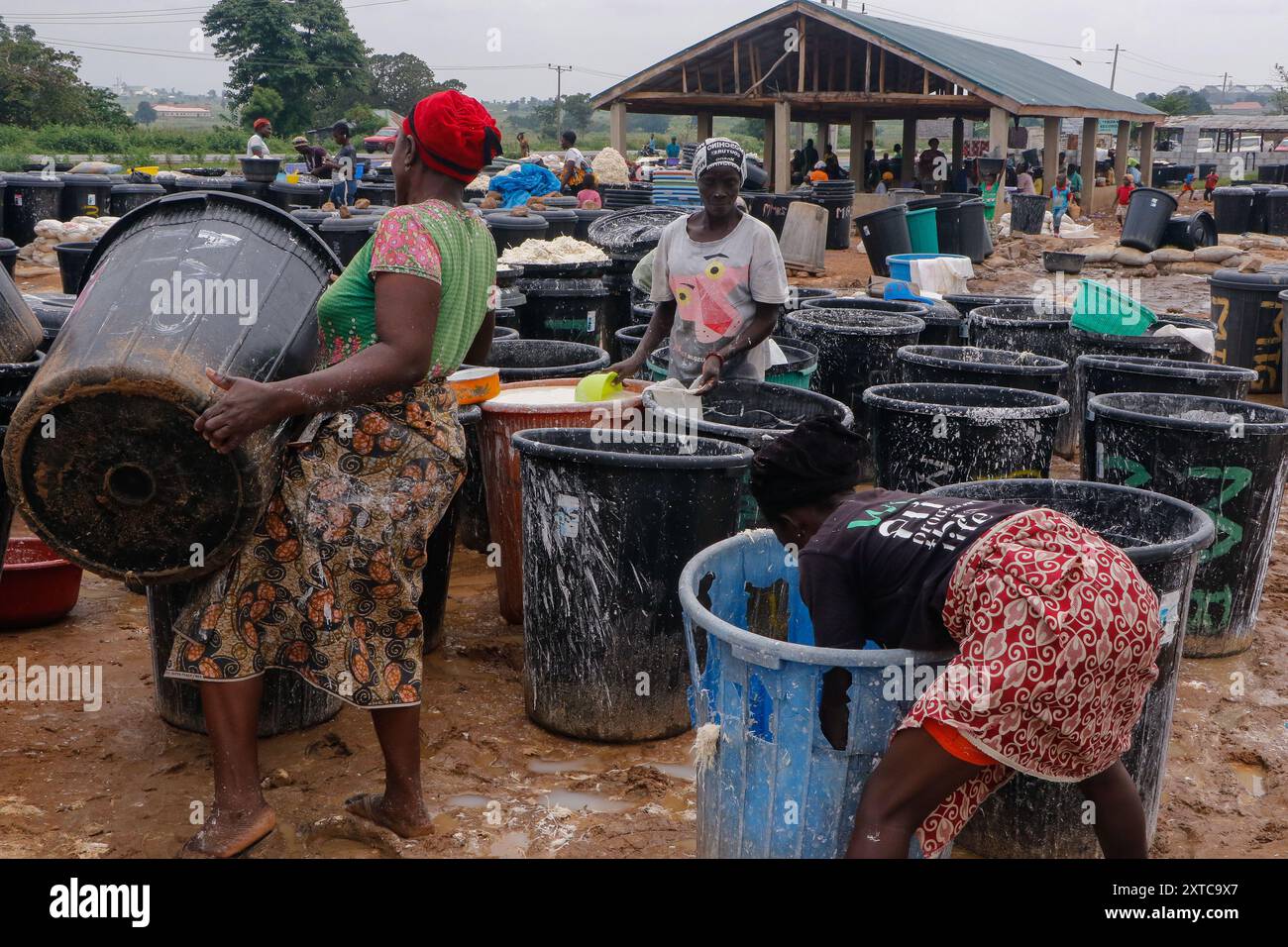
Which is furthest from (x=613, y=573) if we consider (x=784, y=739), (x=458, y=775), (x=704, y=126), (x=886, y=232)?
(x=704, y=126)

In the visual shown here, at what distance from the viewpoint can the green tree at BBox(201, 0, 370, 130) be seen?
50.8 metres

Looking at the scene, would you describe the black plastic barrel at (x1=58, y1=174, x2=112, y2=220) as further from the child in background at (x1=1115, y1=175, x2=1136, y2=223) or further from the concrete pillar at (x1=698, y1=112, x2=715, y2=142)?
the child in background at (x1=1115, y1=175, x2=1136, y2=223)

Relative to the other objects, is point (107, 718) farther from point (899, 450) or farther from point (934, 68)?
point (934, 68)

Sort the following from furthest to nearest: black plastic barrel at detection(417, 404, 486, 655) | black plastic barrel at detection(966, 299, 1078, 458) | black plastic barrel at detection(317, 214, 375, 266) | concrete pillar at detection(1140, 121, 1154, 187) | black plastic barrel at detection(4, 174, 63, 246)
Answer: concrete pillar at detection(1140, 121, 1154, 187), black plastic barrel at detection(4, 174, 63, 246), black plastic barrel at detection(317, 214, 375, 266), black plastic barrel at detection(966, 299, 1078, 458), black plastic barrel at detection(417, 404, 486, 655)

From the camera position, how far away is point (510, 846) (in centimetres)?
303

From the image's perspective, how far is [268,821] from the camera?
2932mm

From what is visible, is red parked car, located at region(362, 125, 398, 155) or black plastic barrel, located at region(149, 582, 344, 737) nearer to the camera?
black plastic barrel, located at region(149, 582, 344, 737)

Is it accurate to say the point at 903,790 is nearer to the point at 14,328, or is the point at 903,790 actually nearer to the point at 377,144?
the point at 14,328

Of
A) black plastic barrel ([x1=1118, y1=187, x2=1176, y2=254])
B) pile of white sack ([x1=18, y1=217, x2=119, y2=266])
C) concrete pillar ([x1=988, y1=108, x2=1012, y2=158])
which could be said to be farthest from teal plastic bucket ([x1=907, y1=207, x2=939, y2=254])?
pile of white sack ([x1=18, y1=217, x2=119, y2=266])

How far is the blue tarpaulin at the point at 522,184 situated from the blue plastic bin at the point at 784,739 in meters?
11.9

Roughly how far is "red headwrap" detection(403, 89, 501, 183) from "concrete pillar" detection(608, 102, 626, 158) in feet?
73.1

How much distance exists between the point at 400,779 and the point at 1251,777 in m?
2.60

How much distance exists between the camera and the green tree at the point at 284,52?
167 feet

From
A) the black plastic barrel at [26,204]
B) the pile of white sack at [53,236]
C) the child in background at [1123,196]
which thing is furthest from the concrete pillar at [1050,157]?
the black plastic barrel at [26,204]
